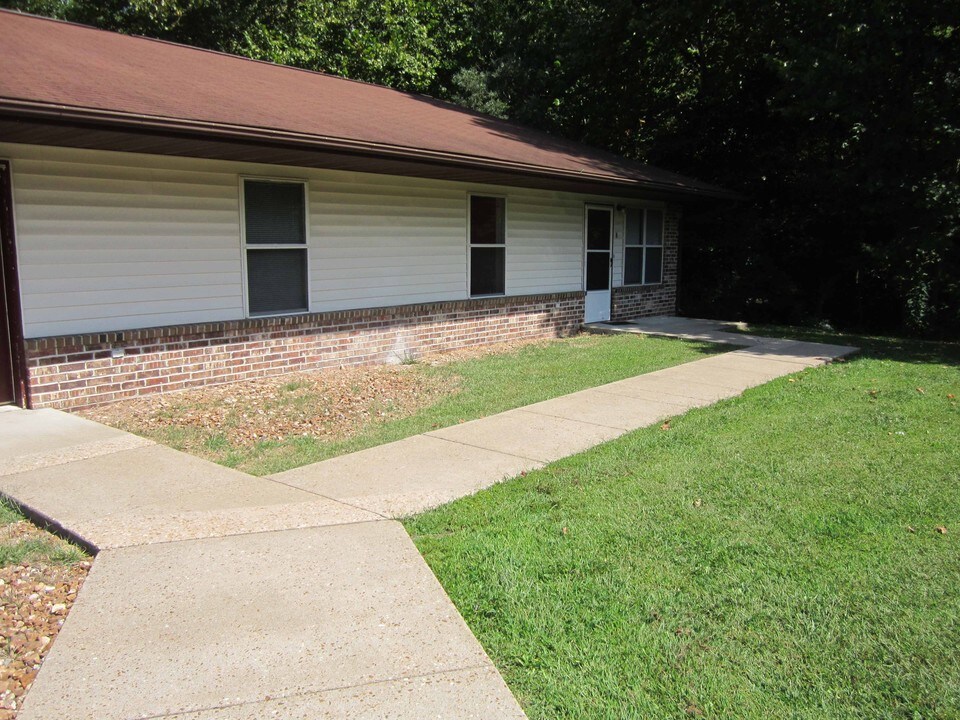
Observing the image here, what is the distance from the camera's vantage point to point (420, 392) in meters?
8.73

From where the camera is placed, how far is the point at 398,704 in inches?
113

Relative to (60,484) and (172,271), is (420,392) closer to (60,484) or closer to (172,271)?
(172,271)

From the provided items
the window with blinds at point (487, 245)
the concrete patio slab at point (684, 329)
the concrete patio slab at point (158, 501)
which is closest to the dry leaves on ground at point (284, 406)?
the concrete patio slab at point (158, 501)

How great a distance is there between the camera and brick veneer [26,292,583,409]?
24.6 feet

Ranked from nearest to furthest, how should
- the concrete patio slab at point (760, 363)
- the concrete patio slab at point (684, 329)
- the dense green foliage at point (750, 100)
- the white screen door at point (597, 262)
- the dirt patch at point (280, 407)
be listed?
the dirt patch at point (280, 407) < the concrete patio slab at point (760, 363) < the dense green foliage at point (750, 100) < the concrete patio slab at point (684, 329) < the white screen door at point (597, 262)

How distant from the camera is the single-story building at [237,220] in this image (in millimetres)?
7188

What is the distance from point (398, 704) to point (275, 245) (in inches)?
283

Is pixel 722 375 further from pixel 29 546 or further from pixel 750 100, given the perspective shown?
pixel 750 100

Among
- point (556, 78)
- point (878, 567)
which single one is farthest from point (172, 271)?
point (556, 78)

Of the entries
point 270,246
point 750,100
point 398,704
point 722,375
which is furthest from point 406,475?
point 750,100

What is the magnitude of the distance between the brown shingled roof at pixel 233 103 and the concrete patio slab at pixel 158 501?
9.33 feet

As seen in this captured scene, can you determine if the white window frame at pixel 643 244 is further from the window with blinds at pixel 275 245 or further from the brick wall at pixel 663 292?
the window with blinds at pixel 275 245

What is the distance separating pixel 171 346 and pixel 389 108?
579cm

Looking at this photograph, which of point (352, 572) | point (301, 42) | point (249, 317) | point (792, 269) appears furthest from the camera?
point (301, 42)
